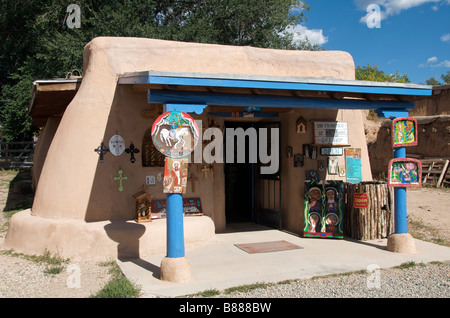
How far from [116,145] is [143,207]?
1.19 meters

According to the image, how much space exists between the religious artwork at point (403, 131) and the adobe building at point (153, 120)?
0.94 ft

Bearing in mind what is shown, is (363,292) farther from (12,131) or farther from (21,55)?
(21,55)

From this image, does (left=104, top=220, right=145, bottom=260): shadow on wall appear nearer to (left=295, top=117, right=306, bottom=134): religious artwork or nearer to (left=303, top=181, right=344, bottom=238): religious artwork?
(left=303, top=181, right=344, bottom=238): religious artwork

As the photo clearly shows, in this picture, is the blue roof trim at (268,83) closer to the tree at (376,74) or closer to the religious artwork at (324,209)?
the religious artwork at (324,209)

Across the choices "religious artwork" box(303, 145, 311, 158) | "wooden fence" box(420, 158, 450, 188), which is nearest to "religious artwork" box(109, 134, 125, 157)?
"religious artwork" box(303, 145, 311, 158)

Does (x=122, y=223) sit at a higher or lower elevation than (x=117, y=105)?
lower

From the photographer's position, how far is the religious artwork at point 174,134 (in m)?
5.59

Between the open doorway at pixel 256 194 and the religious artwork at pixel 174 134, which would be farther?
the open doorway at pixel 256 194

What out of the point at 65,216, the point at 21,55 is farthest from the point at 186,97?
the point at 21,55

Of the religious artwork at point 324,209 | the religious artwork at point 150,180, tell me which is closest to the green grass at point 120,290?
the religious artwork at point 150,180

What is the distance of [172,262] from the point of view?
18.3ft

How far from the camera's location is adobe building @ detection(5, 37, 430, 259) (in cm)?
664

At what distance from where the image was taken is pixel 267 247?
7.58m

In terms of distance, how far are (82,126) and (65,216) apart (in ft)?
5.17
